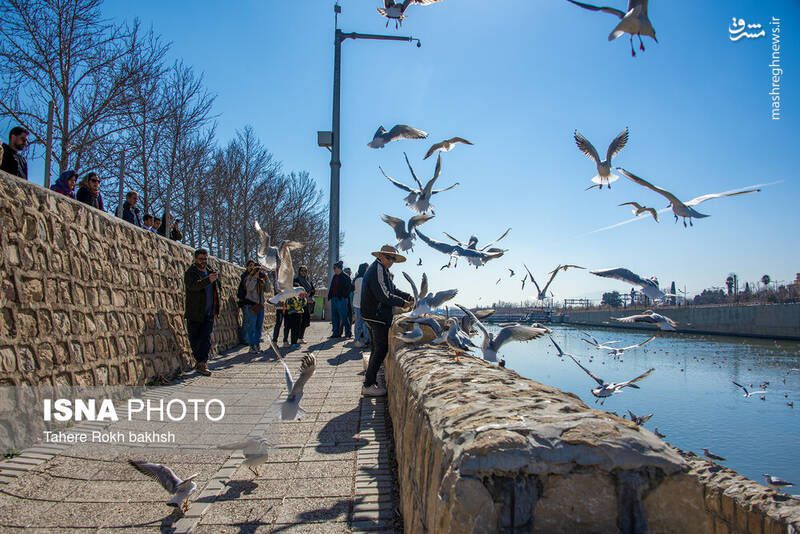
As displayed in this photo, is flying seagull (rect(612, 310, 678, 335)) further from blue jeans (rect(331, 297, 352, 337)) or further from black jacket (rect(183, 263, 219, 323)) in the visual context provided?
blue jeans (rect(331, 297, 352, 337))

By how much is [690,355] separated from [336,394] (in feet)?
75.0

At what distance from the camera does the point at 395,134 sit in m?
5.00

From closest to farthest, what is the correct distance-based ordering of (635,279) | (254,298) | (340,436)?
1. (635,279)
2. (340,436)
3. (254,298)

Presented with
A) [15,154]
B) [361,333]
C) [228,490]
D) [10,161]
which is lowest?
[228,490]

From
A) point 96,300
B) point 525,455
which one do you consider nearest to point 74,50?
point 96,300

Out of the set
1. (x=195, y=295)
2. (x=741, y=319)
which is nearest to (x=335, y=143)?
(x=195, y=295)

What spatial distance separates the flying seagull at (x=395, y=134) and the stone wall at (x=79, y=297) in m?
3.30

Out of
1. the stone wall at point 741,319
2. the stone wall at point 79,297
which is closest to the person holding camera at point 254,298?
the stone wall at point 79,297

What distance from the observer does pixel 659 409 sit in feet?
47.0

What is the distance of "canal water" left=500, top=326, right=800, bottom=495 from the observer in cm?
1028

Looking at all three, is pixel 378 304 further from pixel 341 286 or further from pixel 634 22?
pixel 341 286

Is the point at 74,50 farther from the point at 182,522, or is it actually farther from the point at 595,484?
the point at 595,484

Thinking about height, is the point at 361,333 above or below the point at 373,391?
above

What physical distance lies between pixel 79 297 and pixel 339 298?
256 inches
